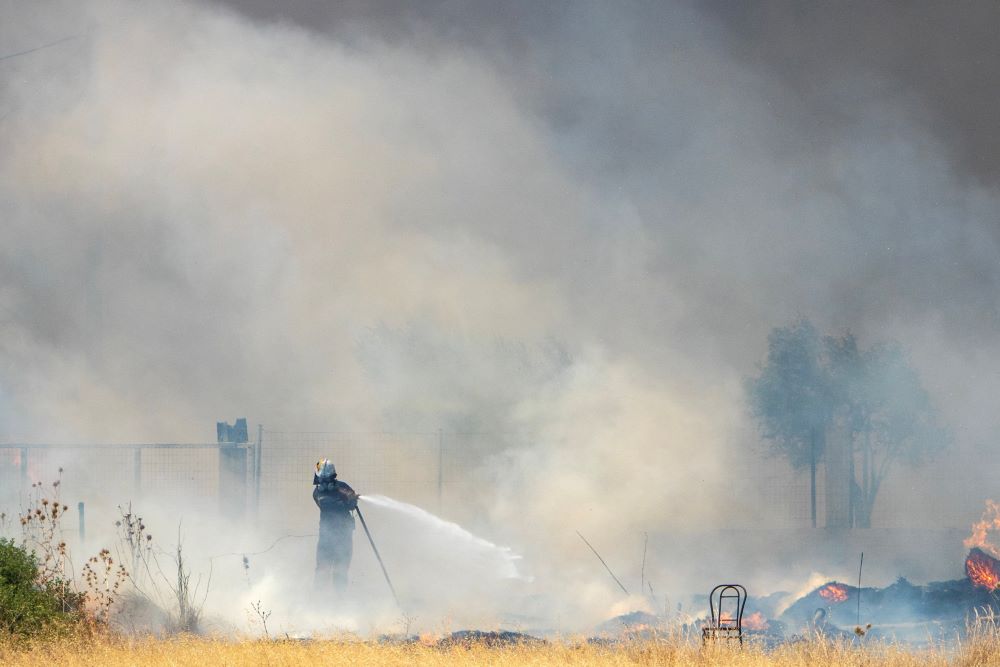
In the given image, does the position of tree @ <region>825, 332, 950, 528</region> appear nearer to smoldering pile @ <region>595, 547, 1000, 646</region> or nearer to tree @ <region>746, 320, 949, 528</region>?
tree @ <region>746, 320, 949, 528</region>

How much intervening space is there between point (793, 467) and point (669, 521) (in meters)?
3.05

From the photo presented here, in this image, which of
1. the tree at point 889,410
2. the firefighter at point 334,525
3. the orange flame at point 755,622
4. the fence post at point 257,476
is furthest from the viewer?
the tree at point 889,410

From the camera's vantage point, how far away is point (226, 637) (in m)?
14.4

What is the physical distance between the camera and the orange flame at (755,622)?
50.6ft

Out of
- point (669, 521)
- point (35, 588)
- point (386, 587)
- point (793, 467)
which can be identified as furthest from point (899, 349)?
point (35, 588)

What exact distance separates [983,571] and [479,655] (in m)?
7.10

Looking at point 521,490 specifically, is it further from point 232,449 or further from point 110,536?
point 110,536

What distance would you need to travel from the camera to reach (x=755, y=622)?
Answer: 15586 millimetres

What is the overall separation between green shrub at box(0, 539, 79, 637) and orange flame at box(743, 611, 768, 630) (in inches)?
319

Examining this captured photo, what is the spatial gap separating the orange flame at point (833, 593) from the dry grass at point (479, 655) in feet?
11.4

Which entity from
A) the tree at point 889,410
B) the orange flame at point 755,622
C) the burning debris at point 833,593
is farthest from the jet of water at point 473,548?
the tree at point 889,410

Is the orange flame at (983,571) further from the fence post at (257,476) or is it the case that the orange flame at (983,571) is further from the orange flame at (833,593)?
the fence post at (257,476)

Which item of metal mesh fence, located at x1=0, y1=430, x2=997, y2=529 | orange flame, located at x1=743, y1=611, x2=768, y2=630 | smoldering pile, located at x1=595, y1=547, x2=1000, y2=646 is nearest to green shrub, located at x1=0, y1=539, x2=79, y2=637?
smoldering pile, located at x1=595, y1=547, x2=1000, y2=646

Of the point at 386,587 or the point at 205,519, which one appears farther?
the point at 205,519
